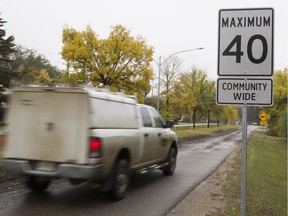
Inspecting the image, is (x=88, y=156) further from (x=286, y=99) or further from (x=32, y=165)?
(x=286, y=99)

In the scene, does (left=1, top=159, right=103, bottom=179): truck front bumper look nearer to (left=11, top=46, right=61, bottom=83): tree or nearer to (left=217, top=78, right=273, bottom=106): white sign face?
(left=217, top=78, right=273, bottom=106): white sign face

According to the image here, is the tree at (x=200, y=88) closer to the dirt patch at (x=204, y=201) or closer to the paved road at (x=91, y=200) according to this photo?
the dirt patch at (x=204, y=201)

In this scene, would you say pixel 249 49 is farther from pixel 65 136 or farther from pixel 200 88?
pixel 200 88

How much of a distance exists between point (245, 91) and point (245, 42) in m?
0.56

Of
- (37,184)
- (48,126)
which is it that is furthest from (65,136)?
(37,184)

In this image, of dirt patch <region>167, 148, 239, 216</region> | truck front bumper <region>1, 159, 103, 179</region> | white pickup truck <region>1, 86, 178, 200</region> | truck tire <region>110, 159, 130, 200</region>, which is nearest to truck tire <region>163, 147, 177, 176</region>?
dirt patch <region>167, 148, 239, 216</region>

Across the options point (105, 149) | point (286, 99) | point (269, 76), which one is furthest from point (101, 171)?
point (286, 99)

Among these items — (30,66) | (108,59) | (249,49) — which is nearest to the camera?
(249,49)

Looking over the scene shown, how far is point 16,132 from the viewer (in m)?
6.83

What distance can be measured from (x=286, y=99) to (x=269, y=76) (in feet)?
159

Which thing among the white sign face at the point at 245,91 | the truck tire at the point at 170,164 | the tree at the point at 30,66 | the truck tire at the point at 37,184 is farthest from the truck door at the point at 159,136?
the tree at the point at 30,66

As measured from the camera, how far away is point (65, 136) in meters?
6.62

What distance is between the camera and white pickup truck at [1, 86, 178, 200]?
21.3ft

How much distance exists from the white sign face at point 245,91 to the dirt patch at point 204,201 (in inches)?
118
